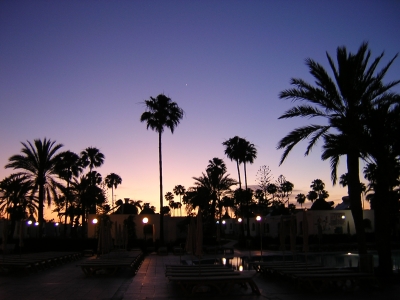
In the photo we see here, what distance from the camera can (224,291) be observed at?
40.8ft

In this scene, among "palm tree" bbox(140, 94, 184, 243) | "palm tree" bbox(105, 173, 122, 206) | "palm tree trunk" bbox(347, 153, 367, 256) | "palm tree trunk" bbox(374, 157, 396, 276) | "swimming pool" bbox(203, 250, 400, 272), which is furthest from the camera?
"palm tree" bbox(105, 173, 122, 206)

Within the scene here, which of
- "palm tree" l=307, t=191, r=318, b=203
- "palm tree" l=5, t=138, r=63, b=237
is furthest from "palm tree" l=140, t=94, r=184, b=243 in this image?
"palm tree" l=307, t=191, r=318, b=203

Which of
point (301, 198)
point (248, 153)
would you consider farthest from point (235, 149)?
point (301, 198)

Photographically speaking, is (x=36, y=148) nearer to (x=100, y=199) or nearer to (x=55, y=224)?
(x=100, y=199)

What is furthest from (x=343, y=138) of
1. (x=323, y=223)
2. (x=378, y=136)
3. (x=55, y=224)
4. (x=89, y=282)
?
(x=55, y=224)

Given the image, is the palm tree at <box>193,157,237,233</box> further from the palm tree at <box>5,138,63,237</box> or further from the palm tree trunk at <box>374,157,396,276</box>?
the palm tree trunk at <box>374,157,396,276</box>

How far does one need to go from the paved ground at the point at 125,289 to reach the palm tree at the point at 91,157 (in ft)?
122

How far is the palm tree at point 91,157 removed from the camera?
5312 centimetres

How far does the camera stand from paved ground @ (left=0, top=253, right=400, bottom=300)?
11492 millimetres

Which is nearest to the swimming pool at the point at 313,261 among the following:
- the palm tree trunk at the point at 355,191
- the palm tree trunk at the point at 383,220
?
the palm tree trunk at the point at 355,191

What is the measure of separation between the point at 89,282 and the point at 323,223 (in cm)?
3371

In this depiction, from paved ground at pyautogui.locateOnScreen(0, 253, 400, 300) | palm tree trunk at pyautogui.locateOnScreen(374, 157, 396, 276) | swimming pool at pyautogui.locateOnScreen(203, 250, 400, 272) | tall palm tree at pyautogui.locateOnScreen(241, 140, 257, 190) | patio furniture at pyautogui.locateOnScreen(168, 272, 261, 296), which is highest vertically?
tall palm tree at pyautogui.locateOnScreen(241, 140, 257, 190)

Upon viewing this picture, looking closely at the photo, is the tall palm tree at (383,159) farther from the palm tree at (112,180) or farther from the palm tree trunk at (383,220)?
the palm tree at (112,180)

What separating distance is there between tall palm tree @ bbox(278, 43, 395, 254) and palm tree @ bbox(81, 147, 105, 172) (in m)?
39.8
